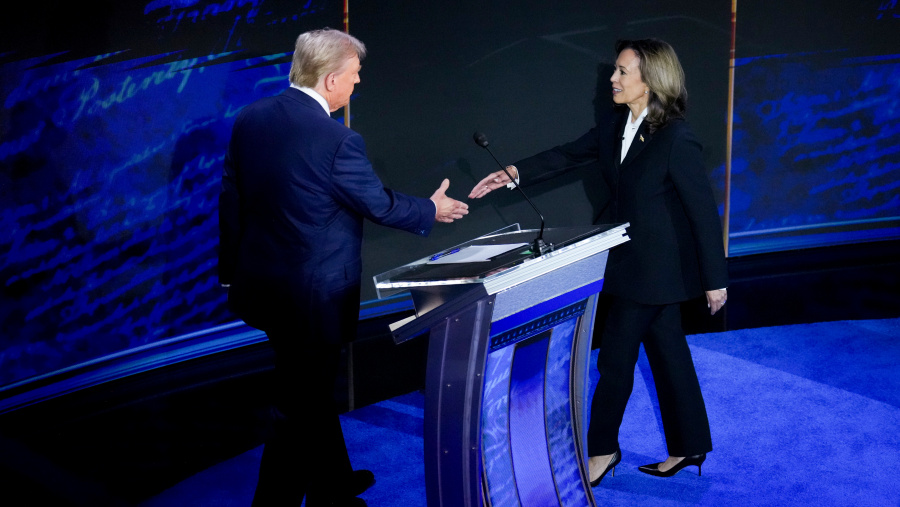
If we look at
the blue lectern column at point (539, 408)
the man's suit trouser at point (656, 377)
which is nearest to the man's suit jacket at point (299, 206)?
the blue lectern column at point (539, 408)

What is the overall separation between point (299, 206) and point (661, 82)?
1.26 m

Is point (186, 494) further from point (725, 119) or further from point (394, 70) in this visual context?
point (725, 119)

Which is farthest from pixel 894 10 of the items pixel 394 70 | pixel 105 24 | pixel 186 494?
pixel 186 494

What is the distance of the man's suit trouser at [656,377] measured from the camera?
2.70 metres

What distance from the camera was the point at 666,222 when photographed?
2615 millimetres

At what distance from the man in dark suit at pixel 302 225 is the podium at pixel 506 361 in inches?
11.1

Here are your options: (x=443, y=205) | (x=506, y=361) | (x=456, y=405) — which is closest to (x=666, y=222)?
(x=443, y=205)

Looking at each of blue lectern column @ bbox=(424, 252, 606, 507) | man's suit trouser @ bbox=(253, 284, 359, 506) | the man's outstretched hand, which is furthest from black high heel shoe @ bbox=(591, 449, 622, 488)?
the man's outstretched hand

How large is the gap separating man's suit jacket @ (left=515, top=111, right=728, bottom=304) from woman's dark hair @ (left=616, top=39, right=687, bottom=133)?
0.12 feet

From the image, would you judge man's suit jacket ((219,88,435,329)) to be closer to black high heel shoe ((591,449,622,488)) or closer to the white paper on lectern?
the white paper on lectern

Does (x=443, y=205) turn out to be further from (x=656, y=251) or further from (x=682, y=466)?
(x=682, y=466)

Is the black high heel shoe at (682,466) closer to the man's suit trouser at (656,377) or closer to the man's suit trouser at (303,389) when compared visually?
the man's suit trouser at (656,377)

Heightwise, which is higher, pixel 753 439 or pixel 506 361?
pixel 506 361

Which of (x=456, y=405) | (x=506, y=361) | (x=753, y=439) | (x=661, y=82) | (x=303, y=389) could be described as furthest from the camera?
(x=753, y=439)
